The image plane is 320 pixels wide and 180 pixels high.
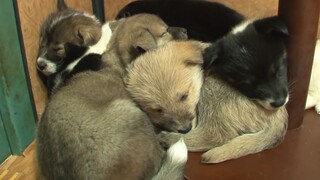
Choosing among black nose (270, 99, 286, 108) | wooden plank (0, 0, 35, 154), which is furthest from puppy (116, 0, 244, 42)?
wooden plank (0, 0, 35, 154)

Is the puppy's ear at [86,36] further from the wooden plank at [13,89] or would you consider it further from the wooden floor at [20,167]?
the wooden floor at [20,167]

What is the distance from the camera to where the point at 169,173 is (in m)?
1.49

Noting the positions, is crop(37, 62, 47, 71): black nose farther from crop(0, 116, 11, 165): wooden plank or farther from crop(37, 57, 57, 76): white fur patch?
crop(0, 116, 11, 165): wooden plank

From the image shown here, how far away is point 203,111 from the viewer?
168 cm

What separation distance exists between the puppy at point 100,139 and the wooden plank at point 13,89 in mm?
237

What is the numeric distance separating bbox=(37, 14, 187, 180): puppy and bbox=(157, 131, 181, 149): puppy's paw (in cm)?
5

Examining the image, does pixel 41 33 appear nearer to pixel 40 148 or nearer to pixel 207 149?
pixel 40 148

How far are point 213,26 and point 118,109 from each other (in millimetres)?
665

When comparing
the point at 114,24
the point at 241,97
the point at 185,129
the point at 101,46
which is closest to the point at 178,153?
the point at 185,129

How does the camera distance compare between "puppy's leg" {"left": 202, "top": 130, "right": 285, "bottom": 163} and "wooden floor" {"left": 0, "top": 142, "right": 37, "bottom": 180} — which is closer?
"puppy's leg" {"left": 202, "top": 130, "right": 285, "bottom": 163}

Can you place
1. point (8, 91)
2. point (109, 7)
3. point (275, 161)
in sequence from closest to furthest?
point (275, 161), point (8, 91), point (109, 7)

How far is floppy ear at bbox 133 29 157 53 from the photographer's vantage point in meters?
1.73

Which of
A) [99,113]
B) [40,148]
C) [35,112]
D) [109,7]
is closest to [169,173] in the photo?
[99,113]

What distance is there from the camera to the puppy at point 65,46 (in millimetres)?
1859
